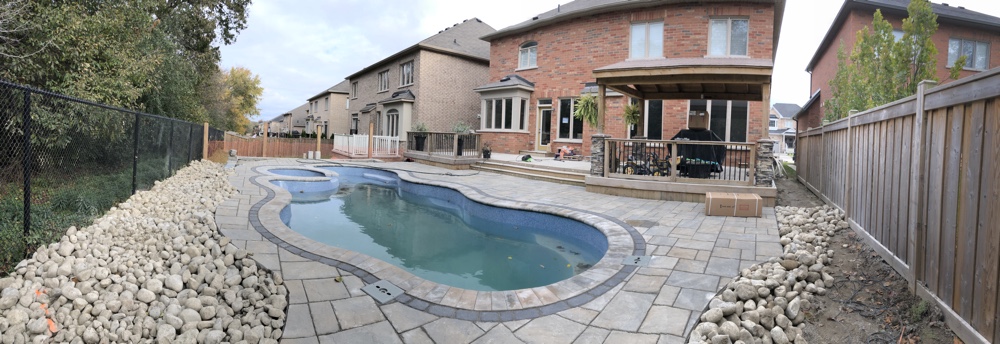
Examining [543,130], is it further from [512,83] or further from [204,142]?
[204,142]

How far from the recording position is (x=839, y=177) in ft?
19.1

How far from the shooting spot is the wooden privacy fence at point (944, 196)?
84.4 inches

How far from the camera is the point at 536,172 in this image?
37.8 feet

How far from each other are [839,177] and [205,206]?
893cm

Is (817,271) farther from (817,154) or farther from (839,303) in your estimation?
(817,154)

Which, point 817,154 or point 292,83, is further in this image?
→ point 292,83

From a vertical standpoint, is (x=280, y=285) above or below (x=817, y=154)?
below

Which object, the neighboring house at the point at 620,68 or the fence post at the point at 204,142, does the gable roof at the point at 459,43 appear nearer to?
the neighboring house at the point at 620,68

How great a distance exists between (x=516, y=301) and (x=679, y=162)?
21.6 feet

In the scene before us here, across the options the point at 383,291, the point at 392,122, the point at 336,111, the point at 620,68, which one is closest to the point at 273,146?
the point at 392,122

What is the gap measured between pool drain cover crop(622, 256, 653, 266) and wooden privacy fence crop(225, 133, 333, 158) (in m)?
19.0

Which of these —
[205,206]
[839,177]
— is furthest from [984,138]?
[205,206]

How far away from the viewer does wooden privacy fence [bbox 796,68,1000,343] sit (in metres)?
2.14

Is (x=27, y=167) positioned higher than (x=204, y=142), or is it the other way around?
(x=204, y=142)
